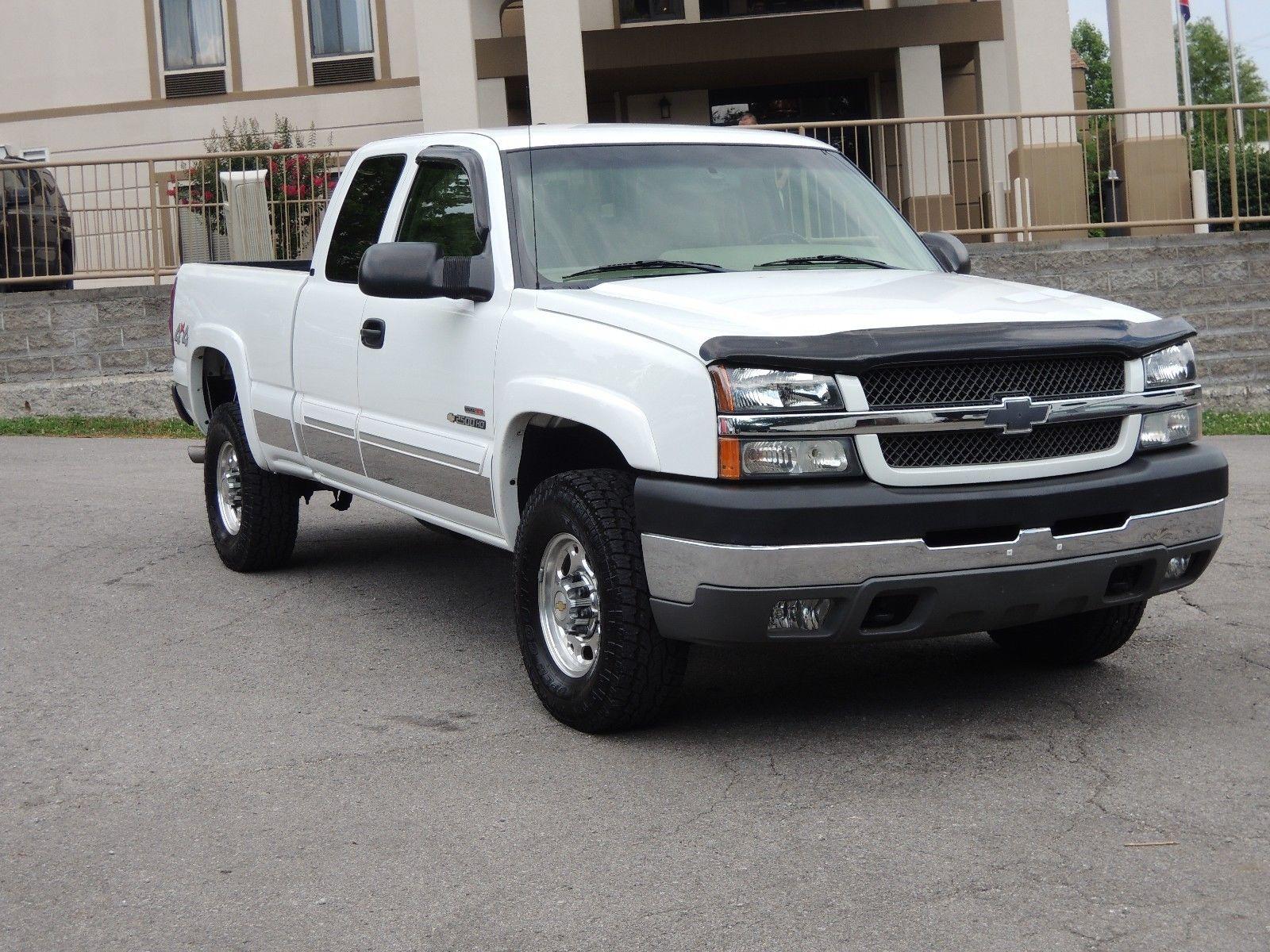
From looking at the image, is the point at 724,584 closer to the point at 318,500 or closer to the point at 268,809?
the point at 268,809

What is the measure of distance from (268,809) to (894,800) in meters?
1.73

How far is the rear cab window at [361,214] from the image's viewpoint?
6461 mm

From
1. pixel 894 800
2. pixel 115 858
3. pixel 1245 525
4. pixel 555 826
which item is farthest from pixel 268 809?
pixel 1245 525

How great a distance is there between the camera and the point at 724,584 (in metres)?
4.35

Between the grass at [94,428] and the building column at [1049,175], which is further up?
the building column at [1049,175]

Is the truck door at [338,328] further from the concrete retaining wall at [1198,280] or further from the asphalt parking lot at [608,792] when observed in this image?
the concrete retaining wall at [1198,280]

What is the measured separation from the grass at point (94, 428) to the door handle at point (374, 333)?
27.7ft

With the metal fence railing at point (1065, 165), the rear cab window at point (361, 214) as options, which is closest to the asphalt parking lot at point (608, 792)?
the rear cab window at point (361, 214)

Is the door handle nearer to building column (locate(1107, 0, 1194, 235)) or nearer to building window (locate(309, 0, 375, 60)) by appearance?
building column (locate(1107, 0, 1194, 235))

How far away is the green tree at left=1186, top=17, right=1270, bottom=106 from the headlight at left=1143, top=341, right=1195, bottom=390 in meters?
105

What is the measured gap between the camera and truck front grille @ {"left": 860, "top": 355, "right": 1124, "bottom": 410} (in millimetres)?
4398

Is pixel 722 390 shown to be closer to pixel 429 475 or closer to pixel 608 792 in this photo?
pixel 608 792

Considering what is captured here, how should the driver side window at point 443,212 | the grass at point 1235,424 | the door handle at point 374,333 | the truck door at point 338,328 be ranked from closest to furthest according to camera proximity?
the driver side window at point 443,212 < the door handle at point 374,333 < the truck door at point 338,328 < the grass at point 1235,424

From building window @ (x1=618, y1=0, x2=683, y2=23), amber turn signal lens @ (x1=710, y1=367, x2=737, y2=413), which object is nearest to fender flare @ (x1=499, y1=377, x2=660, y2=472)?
amber turn signal lens @ (x1=710, y1=367, x2=737, y2=413)
